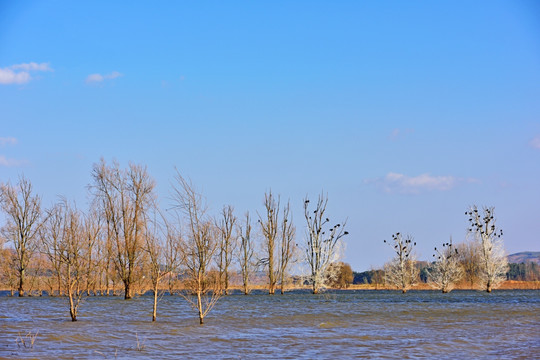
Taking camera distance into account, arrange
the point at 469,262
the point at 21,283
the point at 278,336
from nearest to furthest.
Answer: the point at 278,336
the point at 21,283
the point at 469,262

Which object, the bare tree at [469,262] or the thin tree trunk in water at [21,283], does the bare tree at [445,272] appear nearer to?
the bare tree at [469,262]

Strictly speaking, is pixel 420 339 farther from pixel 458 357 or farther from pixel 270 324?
pixel 270 324

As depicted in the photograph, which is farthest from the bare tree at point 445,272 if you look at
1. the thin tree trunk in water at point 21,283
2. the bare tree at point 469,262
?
the thin tree trunk in water at point 21,283

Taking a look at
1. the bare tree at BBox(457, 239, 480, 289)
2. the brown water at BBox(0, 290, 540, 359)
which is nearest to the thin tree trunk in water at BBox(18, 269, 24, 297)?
the brown water at BBox(0, 290, 540, 359)

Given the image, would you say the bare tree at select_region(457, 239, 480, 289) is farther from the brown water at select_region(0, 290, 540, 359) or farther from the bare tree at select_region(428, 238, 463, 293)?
the brown water at select_region(0, 290, 540, 359)

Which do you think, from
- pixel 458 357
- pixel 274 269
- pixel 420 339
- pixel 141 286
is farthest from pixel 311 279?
pixel 458 357

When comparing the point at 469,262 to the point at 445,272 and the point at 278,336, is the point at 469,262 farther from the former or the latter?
the point at 278,336

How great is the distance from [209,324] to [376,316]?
26.8ft

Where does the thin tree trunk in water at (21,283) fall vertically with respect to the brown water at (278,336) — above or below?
above

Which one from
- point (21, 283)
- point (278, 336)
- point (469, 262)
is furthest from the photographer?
point (469, 262)

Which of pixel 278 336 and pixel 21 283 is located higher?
pixel 21 283

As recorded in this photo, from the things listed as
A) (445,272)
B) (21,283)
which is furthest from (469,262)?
(21,283)

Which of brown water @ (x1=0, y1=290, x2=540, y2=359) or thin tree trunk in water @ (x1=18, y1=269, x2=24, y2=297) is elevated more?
thin tree trunk in water @ (x1=18, y1=269, x2=24, y2=297)

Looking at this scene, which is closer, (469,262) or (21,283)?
(21,283)
